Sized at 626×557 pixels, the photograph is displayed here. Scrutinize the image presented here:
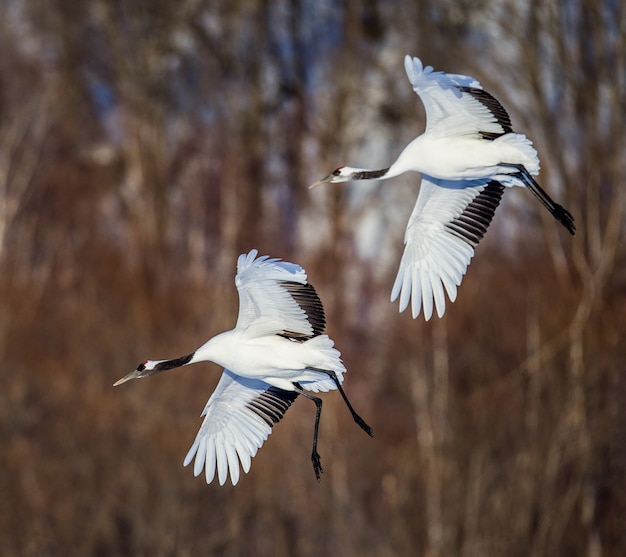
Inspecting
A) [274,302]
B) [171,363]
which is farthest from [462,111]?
[171,363]

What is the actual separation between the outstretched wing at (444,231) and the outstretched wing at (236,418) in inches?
54.3

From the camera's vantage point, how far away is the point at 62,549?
29844 millimetres

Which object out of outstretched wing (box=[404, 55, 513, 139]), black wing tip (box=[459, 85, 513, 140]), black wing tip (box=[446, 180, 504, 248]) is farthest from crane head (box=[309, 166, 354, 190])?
black wing tip (box=[459, 85, 513, 140])

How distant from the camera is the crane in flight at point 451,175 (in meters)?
10.7

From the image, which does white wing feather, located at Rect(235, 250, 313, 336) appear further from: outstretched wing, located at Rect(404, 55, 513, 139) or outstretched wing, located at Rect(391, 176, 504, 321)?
outstretched wing, located at Rect(404, 55, 513, 139)

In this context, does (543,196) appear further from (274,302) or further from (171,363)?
(171,363)

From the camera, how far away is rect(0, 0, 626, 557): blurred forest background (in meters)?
29.9

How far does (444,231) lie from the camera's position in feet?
38.5

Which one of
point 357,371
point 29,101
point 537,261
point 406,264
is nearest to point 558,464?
point 537,261

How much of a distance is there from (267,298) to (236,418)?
144 centimetres

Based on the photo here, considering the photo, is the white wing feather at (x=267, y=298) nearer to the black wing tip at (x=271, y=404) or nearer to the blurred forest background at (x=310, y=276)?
the black wing tip at (x=271, y=404)

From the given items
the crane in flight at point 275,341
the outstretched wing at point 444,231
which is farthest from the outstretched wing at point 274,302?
the outstretched wing at point 444,231

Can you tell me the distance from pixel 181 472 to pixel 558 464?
7736 millimetres

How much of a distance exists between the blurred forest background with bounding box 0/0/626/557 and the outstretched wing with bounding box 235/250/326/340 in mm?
18057
